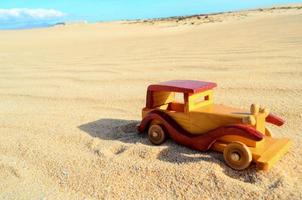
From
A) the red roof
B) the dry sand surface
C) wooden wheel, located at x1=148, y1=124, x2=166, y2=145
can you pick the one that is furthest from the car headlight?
wooden wheel, located at x1=148, y1=124, x2=166, y2=145

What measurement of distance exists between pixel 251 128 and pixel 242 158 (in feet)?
0.55

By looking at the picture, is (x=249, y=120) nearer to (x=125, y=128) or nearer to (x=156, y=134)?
(x=156, y=134)

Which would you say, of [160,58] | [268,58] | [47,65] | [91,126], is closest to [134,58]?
[160,58]

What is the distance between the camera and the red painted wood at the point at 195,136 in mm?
2084

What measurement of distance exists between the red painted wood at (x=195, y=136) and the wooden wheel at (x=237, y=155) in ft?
0.23

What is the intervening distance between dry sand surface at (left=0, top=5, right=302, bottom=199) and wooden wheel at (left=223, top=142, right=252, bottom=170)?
0.04 meters

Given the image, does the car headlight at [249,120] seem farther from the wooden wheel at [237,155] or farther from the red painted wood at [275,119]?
the red painted wood at [275,119]

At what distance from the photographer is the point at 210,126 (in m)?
2.30

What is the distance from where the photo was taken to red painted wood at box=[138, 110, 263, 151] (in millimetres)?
2084

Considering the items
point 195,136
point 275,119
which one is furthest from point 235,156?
point 275,119

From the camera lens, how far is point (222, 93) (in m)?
3.82

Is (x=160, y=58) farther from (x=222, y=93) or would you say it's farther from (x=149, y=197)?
(x=149, y=197)

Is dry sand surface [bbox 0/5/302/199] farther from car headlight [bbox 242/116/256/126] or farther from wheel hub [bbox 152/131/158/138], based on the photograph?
car headlight [bbox 242/116/256/126]

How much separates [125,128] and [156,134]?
458mm
